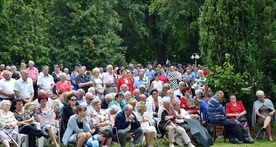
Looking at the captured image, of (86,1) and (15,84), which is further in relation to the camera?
(86,1)

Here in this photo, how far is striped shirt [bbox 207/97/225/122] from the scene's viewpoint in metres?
13.4

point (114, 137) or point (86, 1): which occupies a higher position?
point (86, 1)

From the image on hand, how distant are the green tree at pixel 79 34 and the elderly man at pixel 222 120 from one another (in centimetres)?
1799

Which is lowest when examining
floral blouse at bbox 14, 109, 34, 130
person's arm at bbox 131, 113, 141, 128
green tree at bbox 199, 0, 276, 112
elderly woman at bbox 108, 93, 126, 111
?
person's arm at bbox 131, 113, 141, 128

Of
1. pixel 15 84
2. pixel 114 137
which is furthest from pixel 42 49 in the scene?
pixel 114 137

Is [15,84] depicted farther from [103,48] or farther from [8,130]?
[103,48]

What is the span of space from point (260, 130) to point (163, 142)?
2496 mm

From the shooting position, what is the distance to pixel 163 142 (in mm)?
13289

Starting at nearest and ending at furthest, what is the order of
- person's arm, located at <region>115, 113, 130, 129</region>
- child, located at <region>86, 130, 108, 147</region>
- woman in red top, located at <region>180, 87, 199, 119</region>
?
child, located at <region>86, 130, 108, 147</region>
person's arm, located at <region>115, 113, 130, 129</region>
woman in red top, located at <region>180, 87, 199, 119</region>

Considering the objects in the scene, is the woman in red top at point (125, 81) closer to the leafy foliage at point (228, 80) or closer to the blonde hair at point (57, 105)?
the leafy foliage at point (228, 80)

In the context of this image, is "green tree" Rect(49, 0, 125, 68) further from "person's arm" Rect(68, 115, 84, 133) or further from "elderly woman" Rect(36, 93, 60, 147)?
"person's arm" Rect(68, 115, 84, 133)

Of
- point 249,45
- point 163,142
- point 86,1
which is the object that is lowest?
point 163,142

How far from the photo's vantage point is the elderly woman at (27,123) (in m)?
11.4

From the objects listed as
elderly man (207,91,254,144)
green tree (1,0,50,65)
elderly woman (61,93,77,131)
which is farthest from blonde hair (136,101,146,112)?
green tree (1,0,50,65)
